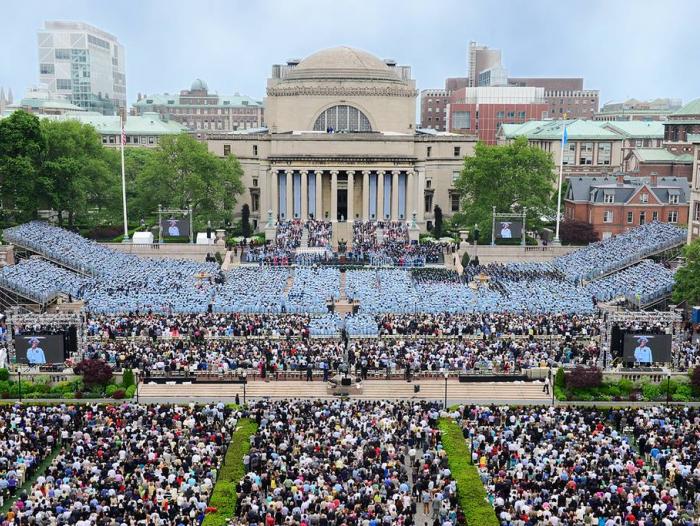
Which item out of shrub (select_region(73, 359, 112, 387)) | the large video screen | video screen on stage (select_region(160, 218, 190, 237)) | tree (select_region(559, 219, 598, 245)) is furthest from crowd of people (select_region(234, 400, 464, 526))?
tree (select_region(559, 219, 598, 245))

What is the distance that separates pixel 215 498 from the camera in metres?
29.2

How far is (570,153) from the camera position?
123 m

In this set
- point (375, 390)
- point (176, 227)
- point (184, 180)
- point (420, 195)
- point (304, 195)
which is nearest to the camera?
point (375, 390)

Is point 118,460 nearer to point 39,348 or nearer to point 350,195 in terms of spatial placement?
point 39,348

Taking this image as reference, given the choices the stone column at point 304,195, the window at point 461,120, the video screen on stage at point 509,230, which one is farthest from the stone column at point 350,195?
the window at point 461,120

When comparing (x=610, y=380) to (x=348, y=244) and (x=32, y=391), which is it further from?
(x=348, y=244)

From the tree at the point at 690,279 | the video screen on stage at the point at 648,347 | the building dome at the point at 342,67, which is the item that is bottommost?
the video screen on stage at the point at 648,347

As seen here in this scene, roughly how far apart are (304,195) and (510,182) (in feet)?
80.6

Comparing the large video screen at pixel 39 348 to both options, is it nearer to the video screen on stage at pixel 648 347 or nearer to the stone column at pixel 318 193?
the video screen on stage at pixel 648 347

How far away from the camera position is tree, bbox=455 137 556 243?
90.0 m

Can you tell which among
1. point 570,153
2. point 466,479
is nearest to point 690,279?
point 466,479

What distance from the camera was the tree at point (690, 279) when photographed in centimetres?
5625

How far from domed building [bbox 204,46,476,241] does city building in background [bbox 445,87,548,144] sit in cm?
5846

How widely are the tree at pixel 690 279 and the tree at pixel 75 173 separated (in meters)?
→ 61.2
